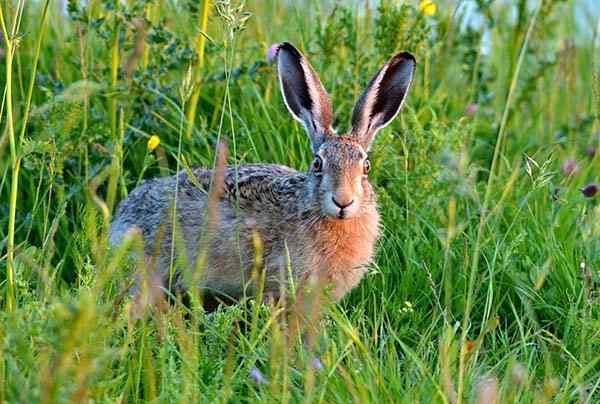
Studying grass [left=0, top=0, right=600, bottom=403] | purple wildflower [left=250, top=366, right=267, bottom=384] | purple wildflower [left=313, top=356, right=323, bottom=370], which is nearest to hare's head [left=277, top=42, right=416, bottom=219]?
grass [left=0, top=0, right=600, bottom=403]

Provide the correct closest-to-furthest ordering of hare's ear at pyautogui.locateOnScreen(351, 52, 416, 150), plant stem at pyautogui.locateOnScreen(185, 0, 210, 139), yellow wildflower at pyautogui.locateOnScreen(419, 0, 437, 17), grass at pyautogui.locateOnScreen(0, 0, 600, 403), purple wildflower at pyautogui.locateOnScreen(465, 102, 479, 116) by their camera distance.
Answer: grass at pyautogui.locateOnScreen(0, 0, 600, 403) → hare's ear at pyautogui.locateOnScreen(351, 52, 416, 150) → plant stem at pyautogui.locateOnScreen(185, 0, 210, 139) → yellow wildflower at pyautogui.locateOnScreen(419, 0, 437, 17) → purple wildflower at pyautogui.locateOnScreen(465, 102, 479, 116)

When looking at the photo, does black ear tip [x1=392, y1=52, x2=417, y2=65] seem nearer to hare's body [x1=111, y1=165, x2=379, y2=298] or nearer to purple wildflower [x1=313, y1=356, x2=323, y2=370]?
hare's body [x1=111, y1=165, x2=379, y2=298]

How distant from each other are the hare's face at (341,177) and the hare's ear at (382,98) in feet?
0.54

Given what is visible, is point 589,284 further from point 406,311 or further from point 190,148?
point 190,148

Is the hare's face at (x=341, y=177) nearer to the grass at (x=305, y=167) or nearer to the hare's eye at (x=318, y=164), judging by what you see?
the hare's eye at (x=318, y=164)

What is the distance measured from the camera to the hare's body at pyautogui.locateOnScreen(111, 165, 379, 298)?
494 cm

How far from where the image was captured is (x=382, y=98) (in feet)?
16.9

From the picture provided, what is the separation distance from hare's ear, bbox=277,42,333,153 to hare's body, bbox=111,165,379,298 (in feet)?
0.78

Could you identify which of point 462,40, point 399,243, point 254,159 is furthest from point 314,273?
point 462,40

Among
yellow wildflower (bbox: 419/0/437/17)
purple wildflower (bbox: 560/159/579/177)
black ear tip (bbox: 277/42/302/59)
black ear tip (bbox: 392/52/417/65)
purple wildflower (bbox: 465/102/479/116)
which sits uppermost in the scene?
yellow wildflower (bbox: 419/0/437/17)

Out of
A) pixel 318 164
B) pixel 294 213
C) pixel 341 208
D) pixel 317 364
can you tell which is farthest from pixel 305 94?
pixel 317 364

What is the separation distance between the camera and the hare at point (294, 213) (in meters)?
4.89

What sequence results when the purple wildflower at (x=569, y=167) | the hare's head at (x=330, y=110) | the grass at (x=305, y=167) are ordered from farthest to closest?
the purple wildflower at (x=569, y=167)
the hare's head at (x=330, y=110)
the grass at (x=305, y=167)

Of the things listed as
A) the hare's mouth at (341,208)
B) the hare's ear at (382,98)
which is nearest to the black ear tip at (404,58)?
the hare's ear at (382,98)
